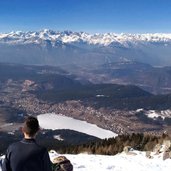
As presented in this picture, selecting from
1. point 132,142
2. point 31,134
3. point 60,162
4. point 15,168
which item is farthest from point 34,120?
point 132,142

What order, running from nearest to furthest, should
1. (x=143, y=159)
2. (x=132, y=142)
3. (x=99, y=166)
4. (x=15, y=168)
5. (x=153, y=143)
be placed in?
1. (x=15, y=168)
2. (x=99, y=166)
3. (x=143, y=159)
4. (x=153, y=143)
5. (x=132, y=142)

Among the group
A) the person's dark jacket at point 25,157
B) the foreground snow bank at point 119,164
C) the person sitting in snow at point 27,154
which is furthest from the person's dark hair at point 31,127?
the foreground snow bank at point 119,164

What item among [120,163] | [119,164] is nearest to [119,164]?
[119,164]

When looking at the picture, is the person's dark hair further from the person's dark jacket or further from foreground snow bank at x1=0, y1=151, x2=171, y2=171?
foreground snow bank at x1=0, y1=151, x2=171, y2=171

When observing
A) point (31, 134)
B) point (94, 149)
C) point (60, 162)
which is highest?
point (31, 134)

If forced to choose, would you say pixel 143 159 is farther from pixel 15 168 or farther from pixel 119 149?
pixel 15 168

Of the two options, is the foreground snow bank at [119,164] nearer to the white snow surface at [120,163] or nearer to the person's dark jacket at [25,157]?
the white snow surface at [120,163]
